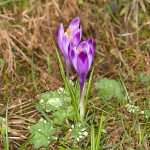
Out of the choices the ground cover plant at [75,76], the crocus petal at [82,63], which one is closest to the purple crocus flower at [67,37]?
the ground cover plant at [75,76]

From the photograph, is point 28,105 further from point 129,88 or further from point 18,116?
point 129,88

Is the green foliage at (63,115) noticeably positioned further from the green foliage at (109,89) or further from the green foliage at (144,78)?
the green foliage at (144,78)

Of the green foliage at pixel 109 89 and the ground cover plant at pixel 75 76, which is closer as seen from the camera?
the ground cover plant at pixel 75 76

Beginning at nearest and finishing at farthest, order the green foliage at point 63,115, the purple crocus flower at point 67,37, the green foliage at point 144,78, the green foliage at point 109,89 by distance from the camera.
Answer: the purple crocus flower at point 67,37 → the green foliage at point 63,115 → the green foliage at point 109,89 → the green foliage at point 144,78

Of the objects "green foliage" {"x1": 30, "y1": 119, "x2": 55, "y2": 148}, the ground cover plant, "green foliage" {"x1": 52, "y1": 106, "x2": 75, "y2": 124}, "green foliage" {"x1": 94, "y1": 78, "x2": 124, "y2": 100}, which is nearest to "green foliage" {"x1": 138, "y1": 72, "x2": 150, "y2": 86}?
the ground cover plant

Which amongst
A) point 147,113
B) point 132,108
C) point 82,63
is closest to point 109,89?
point 132,108

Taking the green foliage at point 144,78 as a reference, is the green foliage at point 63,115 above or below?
→ below

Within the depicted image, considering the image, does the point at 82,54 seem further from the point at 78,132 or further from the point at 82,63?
→ the point at 78,132

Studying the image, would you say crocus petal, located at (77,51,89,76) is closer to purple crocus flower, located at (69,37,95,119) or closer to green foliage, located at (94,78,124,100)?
purple crocus flower, located at (69,37,95,119)

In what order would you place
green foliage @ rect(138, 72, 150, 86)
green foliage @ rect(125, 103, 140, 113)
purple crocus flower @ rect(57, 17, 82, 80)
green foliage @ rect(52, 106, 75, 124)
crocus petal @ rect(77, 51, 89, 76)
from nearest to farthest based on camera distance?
crocus petal @ rect(77, 51, 89, 76)
purple crocus flower @ rect(57, 17, 82, 80)
green foliage @ rect(52, 106, 75, 124)
green foliage @ rect(125, 103, 140, 113)
green foliage @ rect(138, 72, 150, 86)
